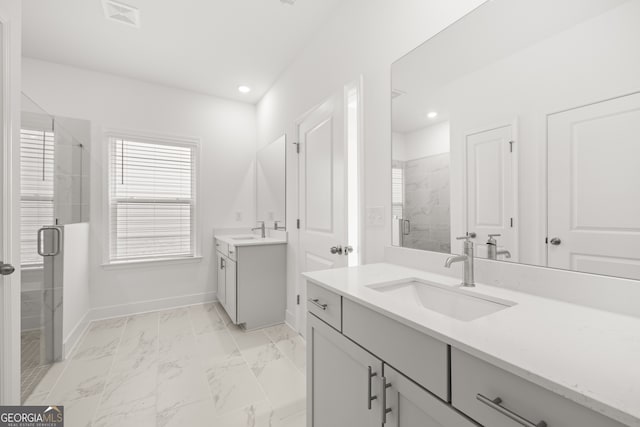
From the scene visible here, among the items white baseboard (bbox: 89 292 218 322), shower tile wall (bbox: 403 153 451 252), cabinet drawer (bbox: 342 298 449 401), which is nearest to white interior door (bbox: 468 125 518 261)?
shower tile wall (bbox: 403 153 451 252)

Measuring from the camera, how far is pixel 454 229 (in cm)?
129

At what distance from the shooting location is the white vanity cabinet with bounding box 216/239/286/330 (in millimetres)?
2631

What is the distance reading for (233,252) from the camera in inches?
105

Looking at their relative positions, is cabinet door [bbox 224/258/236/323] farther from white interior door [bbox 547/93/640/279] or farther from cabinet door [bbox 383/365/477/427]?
white interior door [bbox 547/93/640/279]

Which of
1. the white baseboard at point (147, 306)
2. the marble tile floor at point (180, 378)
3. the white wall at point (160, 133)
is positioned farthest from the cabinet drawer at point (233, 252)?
the white baseboard at point (147, 306)

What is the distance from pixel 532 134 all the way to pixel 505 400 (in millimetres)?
895

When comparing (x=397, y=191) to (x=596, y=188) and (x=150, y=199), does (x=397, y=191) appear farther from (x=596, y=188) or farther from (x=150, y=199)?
(x=150, y=199)

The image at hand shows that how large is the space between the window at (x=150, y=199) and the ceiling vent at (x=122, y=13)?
1276mm

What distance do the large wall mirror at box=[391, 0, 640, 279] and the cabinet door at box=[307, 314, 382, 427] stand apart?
0.67 m

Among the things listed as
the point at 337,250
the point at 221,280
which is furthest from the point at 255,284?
the point at 337,250

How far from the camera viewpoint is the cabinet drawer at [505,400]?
1.58ft

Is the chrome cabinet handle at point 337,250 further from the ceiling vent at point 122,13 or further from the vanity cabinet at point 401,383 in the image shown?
the ceiling vent at point 122,13

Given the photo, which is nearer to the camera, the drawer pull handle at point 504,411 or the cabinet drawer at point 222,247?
the drawer pull handle at point 504,411

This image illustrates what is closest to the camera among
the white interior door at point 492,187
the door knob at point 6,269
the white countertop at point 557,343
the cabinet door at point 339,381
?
the white countertop at point 557,343
